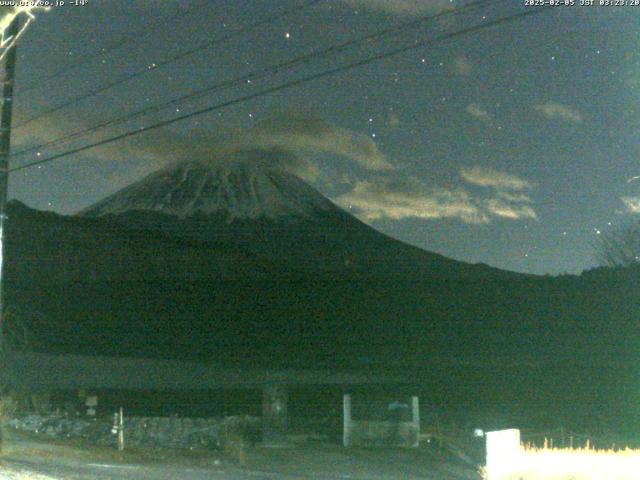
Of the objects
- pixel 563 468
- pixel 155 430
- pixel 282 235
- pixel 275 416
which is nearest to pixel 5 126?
pixel 563 468

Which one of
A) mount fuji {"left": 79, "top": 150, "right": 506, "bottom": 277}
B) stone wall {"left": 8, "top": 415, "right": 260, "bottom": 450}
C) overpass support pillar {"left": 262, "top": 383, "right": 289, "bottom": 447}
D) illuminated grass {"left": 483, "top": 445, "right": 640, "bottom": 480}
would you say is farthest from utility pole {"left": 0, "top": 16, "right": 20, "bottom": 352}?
mount fuji {"left": 79, "top": 150, "right": 506, "bottom": 277}

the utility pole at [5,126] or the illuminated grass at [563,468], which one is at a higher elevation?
the utility pole at [5,126]

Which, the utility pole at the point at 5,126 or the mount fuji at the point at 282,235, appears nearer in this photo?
the utility pole at the point at 5,126

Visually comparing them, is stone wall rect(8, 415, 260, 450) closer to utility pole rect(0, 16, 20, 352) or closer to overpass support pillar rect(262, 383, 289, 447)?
overpass support pillar rect(262, 383, 289, 447)

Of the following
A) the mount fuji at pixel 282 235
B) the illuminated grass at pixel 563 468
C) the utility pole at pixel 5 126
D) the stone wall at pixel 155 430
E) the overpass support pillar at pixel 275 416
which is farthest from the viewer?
the mount fuji at pixel 282 235

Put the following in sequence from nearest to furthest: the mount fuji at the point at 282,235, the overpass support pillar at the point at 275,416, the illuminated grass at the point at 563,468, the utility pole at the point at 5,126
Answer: the illuminated grass at the point at 563,468
the utility pole at the point at 5,126
the overpass support pillar at the point at 275,416
the mount fuji at the point at 282,235

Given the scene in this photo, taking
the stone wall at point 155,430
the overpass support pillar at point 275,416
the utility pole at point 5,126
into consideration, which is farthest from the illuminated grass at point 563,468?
the overpass support pillar at point 275,416

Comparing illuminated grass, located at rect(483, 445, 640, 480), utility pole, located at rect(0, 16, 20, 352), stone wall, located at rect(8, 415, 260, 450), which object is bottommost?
stone wall, located at rect(8, 415, 260, 450)

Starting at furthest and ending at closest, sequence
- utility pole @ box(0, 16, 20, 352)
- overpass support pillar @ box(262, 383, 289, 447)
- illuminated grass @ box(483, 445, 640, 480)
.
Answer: overpass support pillar @ box(262, 383, 289, 447), utility pole @ box(0, 16, 20, 352), illuminated grass @ box(483, 445, 640, 480)

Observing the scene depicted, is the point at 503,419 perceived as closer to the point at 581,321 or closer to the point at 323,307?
the point at 581,321

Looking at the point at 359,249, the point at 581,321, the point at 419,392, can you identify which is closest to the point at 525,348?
the point at 581,321

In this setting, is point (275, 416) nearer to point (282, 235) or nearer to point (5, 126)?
point (5, 126)

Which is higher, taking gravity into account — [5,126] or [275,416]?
[5,126]

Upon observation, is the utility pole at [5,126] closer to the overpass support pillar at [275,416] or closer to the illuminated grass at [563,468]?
the illuminated grass at [563,468]
